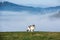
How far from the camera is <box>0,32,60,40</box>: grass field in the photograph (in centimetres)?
133

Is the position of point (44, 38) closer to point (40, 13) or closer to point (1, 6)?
point (40, 13)

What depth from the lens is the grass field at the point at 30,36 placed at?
1.33 metres

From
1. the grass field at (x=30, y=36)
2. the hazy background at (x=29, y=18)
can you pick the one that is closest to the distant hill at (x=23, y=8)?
the hazy background at (x=29, y=18)

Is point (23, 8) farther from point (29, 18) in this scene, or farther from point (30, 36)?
point (30, 36)

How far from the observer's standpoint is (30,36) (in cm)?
134

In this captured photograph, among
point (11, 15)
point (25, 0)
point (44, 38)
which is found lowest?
point (44, 38)

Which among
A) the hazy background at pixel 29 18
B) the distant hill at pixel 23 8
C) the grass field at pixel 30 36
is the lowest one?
the grass field at pixel 30 36

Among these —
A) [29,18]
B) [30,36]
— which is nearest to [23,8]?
[29,18]

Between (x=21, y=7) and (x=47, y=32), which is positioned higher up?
(x=21, y=7)

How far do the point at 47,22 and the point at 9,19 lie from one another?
347mm

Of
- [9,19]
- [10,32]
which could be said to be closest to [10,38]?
[10,32]

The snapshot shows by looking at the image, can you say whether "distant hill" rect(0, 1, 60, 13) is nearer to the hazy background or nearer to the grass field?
the hazy background

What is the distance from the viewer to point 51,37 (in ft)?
4.37

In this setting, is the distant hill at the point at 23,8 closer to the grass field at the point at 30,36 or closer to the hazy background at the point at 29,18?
the hazy background at the point at 29,18
